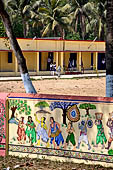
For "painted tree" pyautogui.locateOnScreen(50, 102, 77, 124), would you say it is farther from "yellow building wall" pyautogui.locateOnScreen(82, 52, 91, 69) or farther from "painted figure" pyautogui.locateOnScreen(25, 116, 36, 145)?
"yellow building wall" pyautogui.locateOnScreen(82, 52, 91, 69)

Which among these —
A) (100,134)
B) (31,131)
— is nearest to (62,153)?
(31,131)

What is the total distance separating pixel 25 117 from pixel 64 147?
1194mm

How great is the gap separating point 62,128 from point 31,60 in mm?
28015

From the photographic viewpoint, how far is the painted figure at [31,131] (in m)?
8.13

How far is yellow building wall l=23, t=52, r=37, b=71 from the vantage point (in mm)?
35406

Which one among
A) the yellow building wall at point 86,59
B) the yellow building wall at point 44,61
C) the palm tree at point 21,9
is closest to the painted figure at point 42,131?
the yellow building wall at point 44,61

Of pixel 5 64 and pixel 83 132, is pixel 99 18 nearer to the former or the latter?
pixel 5 64

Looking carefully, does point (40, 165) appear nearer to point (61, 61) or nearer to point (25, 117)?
point (25, 117)

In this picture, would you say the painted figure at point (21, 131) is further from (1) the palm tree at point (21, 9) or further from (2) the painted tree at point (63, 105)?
(1) the palm tree at point (21, 9)

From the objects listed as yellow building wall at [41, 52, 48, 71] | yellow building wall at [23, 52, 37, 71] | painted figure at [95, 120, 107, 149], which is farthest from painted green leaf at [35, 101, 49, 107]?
yellow building wall at [41, 52, 48, 71]

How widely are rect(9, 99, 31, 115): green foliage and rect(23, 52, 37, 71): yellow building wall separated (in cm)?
2730

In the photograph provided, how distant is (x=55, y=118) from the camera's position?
7969 millimetres

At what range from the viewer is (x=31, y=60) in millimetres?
35562

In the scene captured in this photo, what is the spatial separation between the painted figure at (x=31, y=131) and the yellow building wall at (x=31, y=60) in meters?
27.5
